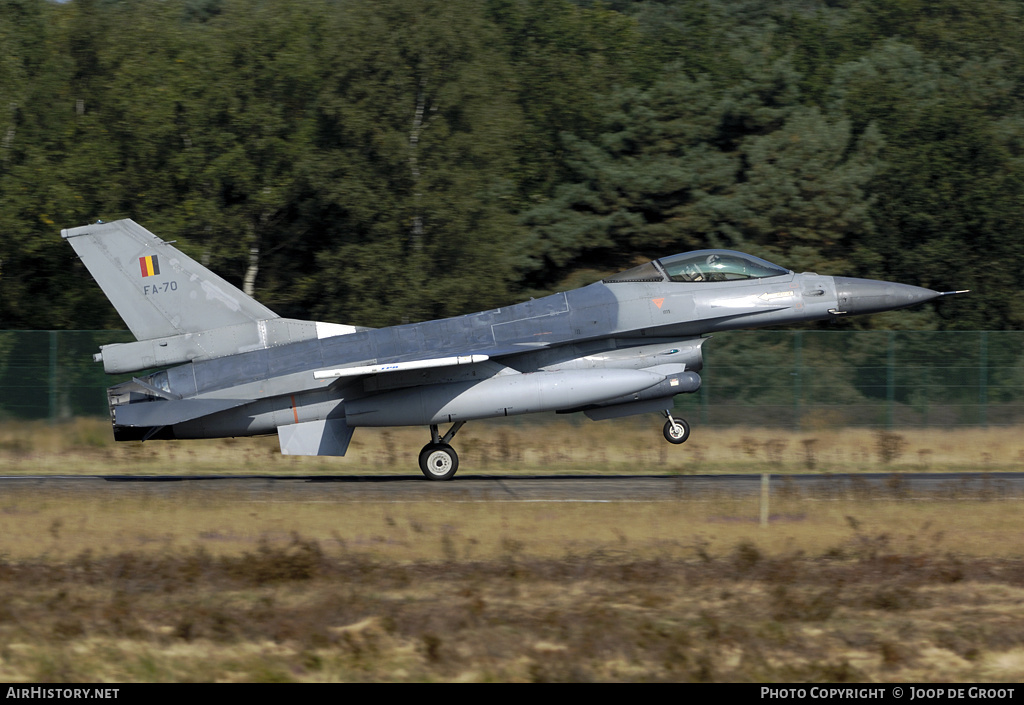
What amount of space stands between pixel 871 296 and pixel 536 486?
20.7 feet

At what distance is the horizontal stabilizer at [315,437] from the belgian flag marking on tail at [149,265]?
322 cm

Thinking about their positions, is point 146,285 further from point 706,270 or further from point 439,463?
point 706,270

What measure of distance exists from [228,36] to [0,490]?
17.0 m

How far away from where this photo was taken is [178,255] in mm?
17469

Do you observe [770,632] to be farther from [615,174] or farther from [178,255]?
[615,174]

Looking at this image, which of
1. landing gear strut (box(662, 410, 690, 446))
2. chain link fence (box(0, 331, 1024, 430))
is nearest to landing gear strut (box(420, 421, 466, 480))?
landing gear strut (box(662, 410, 690, 446))

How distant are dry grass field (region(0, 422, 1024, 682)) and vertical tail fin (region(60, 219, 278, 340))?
8.85ft

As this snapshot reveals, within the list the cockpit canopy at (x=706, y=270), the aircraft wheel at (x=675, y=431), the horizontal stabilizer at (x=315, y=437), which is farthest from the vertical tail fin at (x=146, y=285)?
the aircraft wheel at (x=675, y=431)

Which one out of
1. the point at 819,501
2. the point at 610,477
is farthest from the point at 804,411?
the point at 819,501

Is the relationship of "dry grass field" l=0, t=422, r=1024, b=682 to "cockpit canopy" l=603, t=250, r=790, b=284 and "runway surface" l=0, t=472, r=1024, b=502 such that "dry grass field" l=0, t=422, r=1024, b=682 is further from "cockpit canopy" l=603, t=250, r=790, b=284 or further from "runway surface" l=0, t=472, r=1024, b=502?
"cockpit canopy" l=603, t=250, r=790, b=284

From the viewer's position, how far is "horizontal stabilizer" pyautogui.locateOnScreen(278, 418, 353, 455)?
17125mm

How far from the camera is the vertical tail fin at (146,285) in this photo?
17.2 metres

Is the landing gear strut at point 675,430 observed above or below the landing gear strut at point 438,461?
above

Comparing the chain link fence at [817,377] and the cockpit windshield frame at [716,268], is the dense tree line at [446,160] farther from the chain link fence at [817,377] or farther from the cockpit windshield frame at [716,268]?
the cockpit windshield frame at [716,268]
